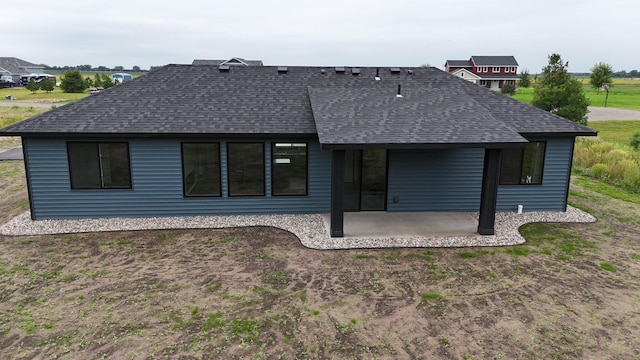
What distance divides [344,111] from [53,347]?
858 centimetres

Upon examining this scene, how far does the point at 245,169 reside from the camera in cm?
1168

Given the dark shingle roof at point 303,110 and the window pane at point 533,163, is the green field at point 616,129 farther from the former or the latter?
the dark shingle roof at point 303,110

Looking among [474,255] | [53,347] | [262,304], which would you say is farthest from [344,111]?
[53,347]

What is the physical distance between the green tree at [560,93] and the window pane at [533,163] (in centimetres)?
1448

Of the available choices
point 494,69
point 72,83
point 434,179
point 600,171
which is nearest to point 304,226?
point 434,179

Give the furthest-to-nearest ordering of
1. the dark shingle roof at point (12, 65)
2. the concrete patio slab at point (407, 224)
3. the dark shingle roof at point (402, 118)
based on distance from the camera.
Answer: the dark shingle roof at point (12, 65)
the concrete patio slab at point (407, 224)
the dark shingle roof at point (402, 118)

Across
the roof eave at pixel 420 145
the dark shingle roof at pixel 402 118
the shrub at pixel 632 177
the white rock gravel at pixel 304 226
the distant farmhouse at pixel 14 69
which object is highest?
the distant farmhouse at pixel 14 69

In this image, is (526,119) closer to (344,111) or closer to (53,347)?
(344,111)

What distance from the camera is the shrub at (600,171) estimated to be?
16766 millimetres

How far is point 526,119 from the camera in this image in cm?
1236

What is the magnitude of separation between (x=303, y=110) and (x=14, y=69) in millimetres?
104995

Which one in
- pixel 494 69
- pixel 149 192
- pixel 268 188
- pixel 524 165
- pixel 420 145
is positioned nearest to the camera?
pixel 420 145

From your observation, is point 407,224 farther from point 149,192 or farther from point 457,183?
point 149,192

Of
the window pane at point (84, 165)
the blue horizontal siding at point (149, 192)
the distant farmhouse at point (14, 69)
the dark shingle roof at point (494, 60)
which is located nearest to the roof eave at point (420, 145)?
the blue horizontal siding at point (149, 192)
